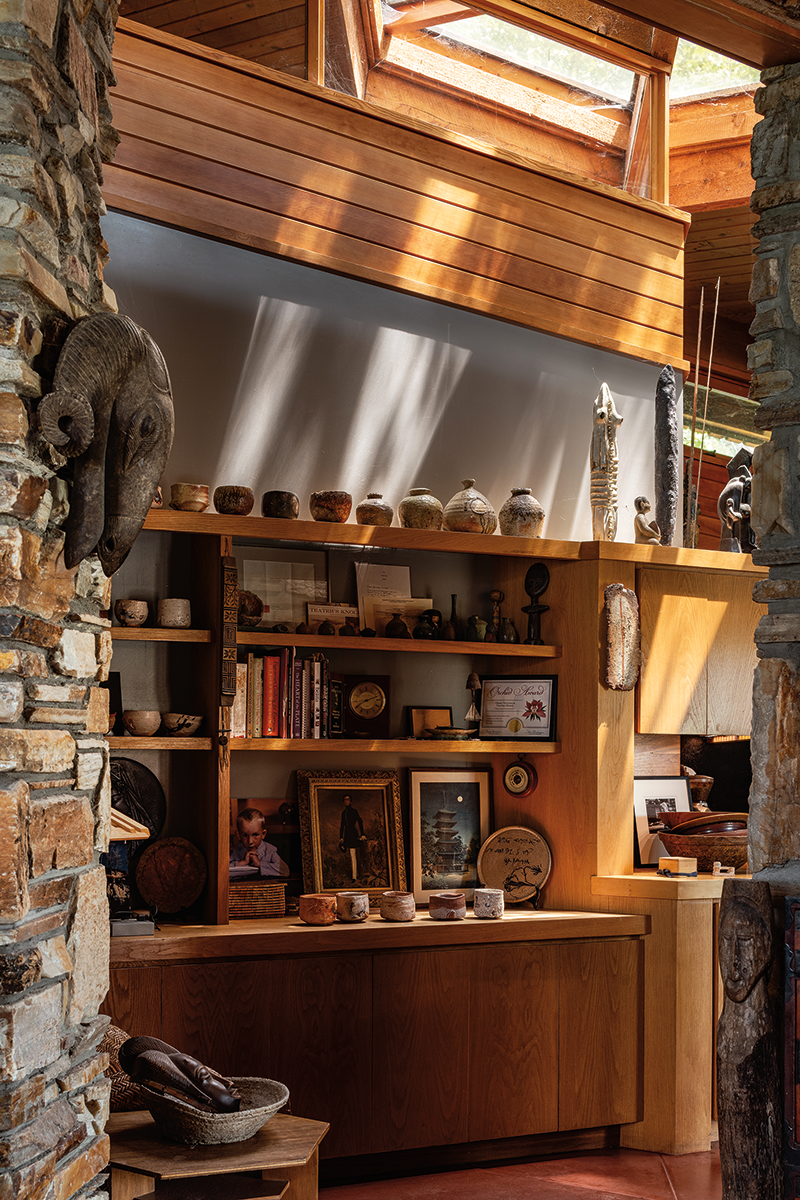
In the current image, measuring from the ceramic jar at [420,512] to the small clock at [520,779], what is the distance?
1119 mm

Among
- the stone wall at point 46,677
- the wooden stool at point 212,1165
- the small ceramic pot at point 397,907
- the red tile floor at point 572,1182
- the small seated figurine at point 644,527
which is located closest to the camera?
the stone wall at point 46,677

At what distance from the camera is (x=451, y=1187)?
12.9 ft

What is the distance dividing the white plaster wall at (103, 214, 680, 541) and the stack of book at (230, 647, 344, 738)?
667 millimetres

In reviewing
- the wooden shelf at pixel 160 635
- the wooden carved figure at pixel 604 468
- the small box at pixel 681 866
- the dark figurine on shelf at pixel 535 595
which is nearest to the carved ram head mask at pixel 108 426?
the wooden shelf at pixel 160 635

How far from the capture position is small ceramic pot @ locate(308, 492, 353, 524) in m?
4.36

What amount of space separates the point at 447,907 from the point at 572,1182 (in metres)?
1.05

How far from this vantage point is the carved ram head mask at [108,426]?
1830 mm

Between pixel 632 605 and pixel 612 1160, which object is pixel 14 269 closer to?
pixel 632 605

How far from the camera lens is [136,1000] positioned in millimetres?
3695

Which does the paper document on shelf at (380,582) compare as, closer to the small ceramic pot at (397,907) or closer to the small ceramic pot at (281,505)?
the small ceramic pot at (281,505)

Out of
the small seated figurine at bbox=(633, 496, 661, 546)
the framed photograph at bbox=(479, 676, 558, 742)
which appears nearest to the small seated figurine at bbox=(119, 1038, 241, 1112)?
the framed photograph at bbox=(479, 676, 558, 742)

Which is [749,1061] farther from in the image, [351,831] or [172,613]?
[172,613]

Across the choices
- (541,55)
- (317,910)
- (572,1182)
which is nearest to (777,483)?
A: (317,910)

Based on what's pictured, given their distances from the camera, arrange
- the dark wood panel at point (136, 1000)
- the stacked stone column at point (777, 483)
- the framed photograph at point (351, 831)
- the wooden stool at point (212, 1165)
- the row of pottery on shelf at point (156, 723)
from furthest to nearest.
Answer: the framed photograph at point (351, 831), the row of pottery on shelf at point (156, 723), the dark wood panel at point (136, 1000), the stacked stone column at point (777, 483), the wooden stool at point (212, 1165)
